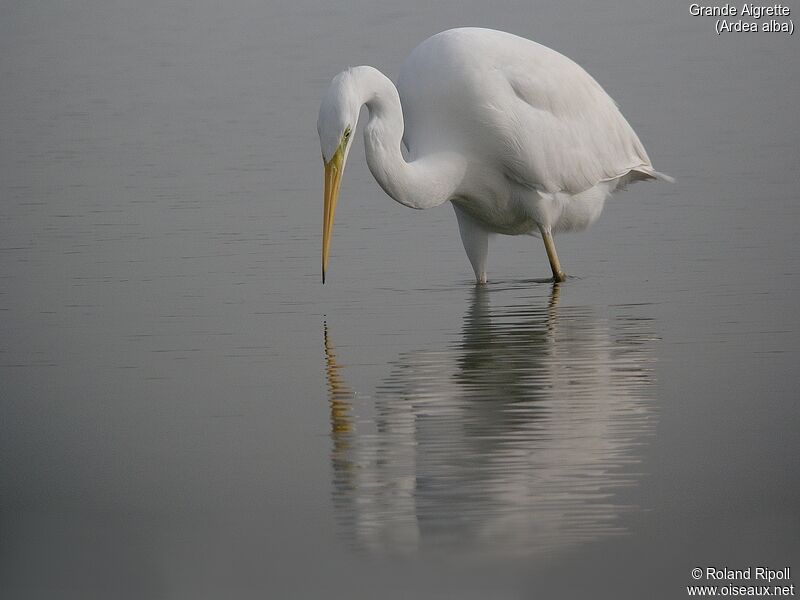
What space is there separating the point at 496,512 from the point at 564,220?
4.75 meters

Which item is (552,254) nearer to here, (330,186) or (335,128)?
(330,186)

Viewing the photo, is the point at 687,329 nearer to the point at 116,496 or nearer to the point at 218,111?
the point at 116,496

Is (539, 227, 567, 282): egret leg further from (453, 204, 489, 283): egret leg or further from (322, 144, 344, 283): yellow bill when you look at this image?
(322, 144, 344, 283): yellow bill

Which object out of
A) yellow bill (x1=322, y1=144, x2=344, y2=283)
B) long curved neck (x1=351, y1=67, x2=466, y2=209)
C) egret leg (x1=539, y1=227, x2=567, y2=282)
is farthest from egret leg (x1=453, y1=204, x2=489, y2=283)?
yellow bill (x1=322, y1=144, x2=344, y2=283)

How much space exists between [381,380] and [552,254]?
8.37ft

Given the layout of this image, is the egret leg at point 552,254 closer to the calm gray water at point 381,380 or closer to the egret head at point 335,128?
the calm gray water at point 381,380

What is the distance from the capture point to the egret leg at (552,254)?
979 centimetres

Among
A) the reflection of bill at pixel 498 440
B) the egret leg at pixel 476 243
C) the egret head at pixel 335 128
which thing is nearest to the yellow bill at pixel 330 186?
the egret head at pixel 335 128

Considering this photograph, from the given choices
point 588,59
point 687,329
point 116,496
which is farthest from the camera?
point 588,59

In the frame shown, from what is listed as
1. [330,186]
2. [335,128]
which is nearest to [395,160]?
[330,186]

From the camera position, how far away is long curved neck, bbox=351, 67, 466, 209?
8688mm

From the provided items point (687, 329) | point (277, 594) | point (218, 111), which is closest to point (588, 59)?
point (218, 111)

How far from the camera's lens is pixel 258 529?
18.4 ft

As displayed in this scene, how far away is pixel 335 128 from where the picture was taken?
8156mm
